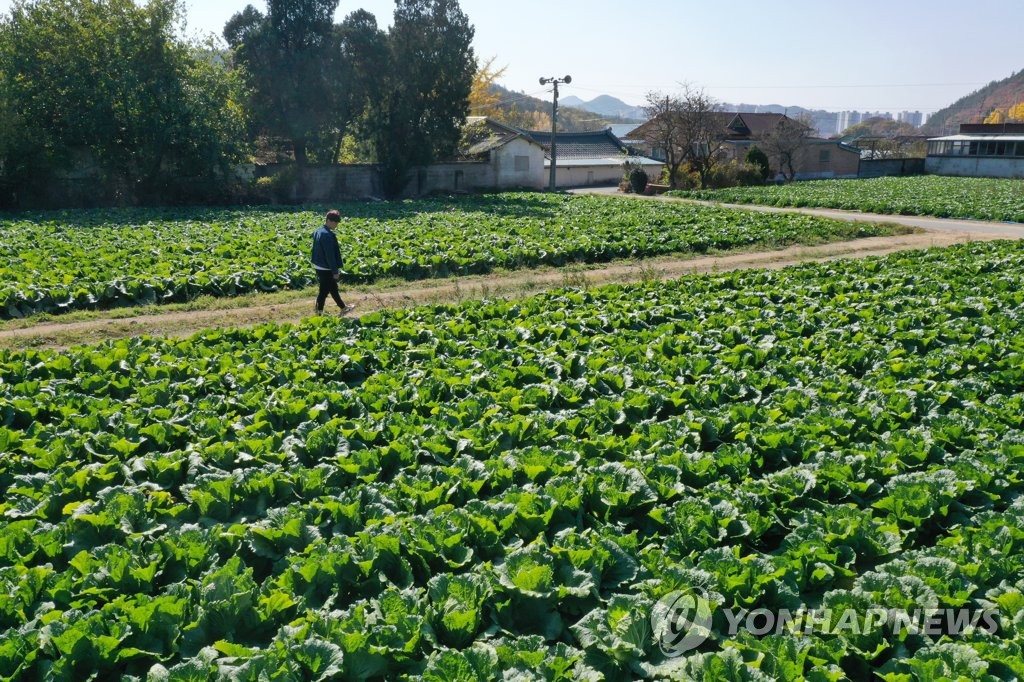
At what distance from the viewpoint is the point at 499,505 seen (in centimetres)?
546

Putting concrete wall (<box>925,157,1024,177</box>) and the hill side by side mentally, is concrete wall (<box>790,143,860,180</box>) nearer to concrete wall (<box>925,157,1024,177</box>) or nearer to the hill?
concrete wall (<box>925,157,1024,177</box>)

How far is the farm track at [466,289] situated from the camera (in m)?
13.5

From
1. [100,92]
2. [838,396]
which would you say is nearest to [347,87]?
[100,92]

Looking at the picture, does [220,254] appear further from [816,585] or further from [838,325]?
[816,585]

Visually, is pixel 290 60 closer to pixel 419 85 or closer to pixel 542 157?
pixel 419 85

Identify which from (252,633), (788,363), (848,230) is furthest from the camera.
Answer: (848,230)

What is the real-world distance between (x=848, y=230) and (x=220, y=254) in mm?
21077

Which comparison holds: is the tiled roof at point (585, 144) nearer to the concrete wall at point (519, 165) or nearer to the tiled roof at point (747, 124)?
the tiled roof at point (747, 124)

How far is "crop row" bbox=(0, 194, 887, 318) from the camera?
52.8 ft

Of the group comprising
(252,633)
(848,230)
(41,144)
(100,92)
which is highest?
(100,92)

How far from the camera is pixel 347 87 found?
43.2 metres

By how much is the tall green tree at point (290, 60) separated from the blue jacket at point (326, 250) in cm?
3167

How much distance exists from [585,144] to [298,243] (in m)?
49.0

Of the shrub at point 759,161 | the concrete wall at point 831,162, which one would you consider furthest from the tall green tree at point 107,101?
the concrete wall at point 831,162
